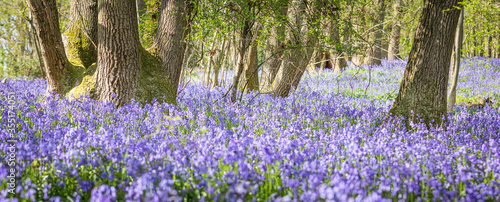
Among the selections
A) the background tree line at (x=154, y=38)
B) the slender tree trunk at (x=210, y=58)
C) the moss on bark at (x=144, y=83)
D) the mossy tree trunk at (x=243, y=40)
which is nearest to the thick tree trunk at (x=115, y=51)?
the background tree line at (x=154, y=38)

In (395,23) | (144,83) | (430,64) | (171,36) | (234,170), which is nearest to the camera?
(234,170)

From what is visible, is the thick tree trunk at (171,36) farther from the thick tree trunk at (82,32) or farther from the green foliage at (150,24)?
the thick tree trunk at (82,32)

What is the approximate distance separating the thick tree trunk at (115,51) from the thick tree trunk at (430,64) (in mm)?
4385

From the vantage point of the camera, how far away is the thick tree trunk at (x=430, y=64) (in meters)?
4.91

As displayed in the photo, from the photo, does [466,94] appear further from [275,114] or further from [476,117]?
[275,114]

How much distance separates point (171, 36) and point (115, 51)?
3.84 feet

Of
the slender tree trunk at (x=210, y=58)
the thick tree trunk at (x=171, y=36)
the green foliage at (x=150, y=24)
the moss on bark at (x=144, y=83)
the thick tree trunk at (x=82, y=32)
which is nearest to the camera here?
the moss on bark at (x=144, y=83)

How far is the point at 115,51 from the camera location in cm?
524

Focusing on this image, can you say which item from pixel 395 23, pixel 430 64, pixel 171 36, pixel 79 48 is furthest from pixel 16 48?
pixel 430 64

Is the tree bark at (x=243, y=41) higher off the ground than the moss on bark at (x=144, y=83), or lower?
higher

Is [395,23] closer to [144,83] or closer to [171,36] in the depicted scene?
[171,36]

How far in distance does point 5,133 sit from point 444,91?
5.67m

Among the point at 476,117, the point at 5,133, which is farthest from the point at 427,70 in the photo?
the point at 5,133

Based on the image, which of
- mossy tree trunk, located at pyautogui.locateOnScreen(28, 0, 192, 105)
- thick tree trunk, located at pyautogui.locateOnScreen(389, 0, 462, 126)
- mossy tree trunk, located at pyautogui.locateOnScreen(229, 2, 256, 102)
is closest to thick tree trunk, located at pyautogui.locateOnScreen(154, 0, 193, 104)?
mossy tree trunk, located at pyautogui.locateOnScreen(28, 0, 192, 105)
